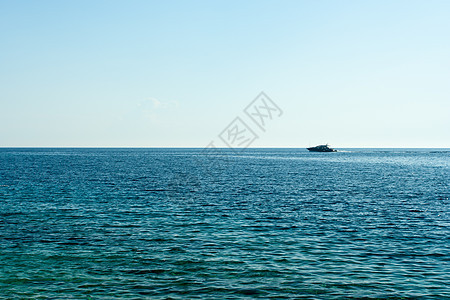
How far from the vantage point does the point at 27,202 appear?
158 feet

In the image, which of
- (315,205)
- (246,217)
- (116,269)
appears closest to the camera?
(116,269)

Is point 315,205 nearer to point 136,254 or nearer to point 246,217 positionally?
point 246,217

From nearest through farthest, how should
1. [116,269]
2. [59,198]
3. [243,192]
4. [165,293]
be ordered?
[165,293] < [116,269] < [59,198] < [243,192]

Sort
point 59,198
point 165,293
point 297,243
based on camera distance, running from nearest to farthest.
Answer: point 165,293 < point 297,243 < point 59,198

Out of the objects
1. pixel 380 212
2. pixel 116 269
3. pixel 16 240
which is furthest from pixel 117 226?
pixel 380 212

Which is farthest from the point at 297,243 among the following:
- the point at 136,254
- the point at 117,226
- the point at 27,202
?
the point at 27,202

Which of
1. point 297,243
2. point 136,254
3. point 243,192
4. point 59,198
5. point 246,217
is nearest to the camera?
point 136,254

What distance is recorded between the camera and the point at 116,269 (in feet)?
73.0

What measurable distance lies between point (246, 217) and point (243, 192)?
2283 cm

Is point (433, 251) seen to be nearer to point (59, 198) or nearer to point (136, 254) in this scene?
point (136, 254)

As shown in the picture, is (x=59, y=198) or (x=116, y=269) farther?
(x=59, y=198)

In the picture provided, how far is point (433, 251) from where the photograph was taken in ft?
85.7

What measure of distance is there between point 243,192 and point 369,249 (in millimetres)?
35341

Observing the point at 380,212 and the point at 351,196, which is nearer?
the point at 380,212
